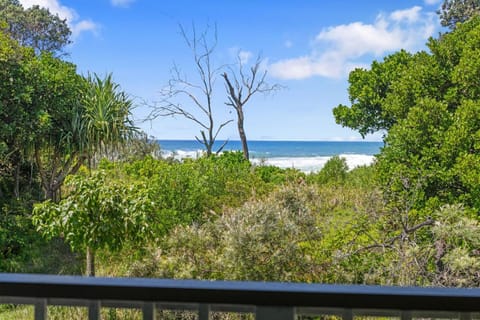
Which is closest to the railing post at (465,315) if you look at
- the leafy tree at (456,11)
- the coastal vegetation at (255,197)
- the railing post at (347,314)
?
the railing post at (347,314)

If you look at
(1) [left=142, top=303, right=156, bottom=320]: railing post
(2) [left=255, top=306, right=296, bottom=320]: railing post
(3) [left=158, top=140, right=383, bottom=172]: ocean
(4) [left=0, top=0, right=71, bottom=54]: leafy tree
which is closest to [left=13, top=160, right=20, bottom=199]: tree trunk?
(4) [left=0, top=0, right=71, bottom=54]: leafy tree

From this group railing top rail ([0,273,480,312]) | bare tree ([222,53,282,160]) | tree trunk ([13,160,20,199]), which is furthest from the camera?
bare tree ([222,53,282,160])

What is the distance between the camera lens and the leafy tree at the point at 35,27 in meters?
12.3

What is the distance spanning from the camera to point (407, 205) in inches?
185

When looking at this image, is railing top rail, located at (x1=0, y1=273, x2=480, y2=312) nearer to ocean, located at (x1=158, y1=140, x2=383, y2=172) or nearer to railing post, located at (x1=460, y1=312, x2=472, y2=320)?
railing post, located at (x1=460, y1=312, x2=472, y2=320)

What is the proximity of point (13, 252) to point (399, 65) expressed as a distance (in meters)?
5.87

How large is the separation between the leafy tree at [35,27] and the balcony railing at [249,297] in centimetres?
1268

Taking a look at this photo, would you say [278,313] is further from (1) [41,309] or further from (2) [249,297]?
(1) [41,309]

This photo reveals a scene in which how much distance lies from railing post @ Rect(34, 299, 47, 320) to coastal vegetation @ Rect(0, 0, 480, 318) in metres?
3.22

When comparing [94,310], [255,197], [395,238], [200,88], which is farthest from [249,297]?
[200,88]

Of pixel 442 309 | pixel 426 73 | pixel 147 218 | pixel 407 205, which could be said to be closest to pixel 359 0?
pixel 426 73

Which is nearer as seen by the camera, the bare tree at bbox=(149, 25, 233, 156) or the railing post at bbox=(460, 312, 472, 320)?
the railing post at bbox=(460, 312, 472, 320)

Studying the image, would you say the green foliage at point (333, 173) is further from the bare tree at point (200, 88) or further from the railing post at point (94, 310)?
the railing post at point (94, 310)

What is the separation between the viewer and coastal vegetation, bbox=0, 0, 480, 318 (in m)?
4.07
